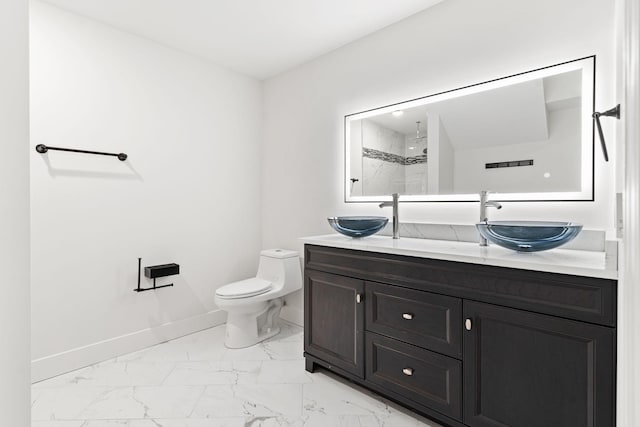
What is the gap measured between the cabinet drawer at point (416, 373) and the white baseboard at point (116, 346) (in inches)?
67.2

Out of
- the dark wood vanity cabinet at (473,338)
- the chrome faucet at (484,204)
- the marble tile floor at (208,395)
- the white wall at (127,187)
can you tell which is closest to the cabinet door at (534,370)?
the dark wood vanity cabinet at (473,338)

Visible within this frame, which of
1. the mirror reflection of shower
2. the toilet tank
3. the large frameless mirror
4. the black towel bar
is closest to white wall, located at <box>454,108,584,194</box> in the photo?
the large frameless mirror

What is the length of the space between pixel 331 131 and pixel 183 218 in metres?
1.45

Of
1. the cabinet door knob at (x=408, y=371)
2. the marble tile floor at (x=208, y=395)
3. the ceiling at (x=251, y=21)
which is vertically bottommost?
the marble tile floor at (x=208, y=395)

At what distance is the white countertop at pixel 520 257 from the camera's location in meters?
1.19

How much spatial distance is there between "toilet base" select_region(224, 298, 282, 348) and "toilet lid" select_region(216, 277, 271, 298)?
0.14 meters

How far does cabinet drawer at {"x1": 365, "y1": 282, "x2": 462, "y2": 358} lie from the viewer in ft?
5.01

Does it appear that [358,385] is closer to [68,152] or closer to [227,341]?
[227,341]

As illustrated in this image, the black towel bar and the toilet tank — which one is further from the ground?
the black towel bar

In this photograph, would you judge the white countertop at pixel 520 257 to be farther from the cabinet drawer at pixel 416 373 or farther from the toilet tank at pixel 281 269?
the toilet tank at pixel 281 269

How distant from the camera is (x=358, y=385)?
81.0 inches

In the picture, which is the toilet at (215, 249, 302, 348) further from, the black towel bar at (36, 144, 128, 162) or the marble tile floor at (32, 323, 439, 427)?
the black towel bar at (36, 144, 128, 162)

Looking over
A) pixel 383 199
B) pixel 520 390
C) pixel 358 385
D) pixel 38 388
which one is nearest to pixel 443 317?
pixel 520 390

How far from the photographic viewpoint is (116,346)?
95.7 inches
